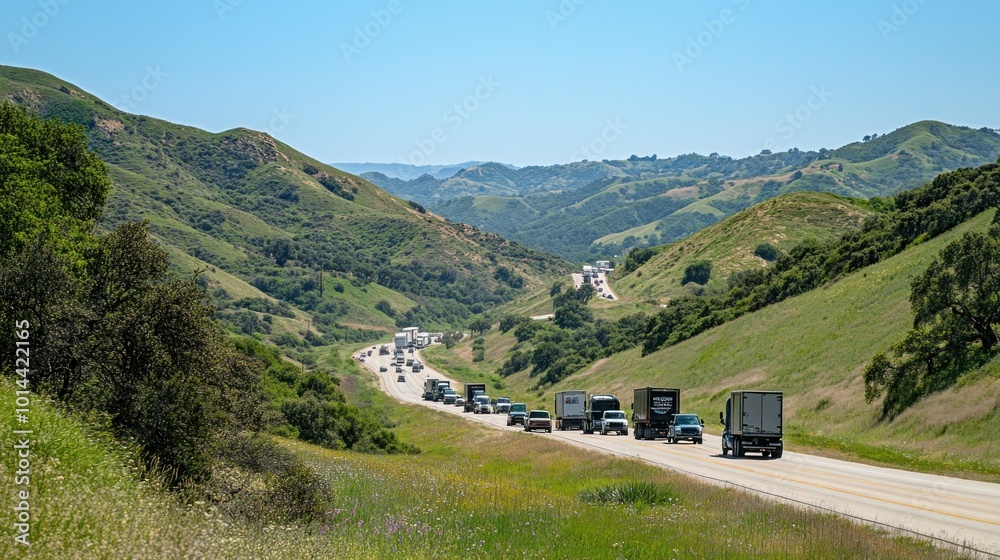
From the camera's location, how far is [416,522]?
14.6 metres

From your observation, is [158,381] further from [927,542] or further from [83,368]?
[927,542]

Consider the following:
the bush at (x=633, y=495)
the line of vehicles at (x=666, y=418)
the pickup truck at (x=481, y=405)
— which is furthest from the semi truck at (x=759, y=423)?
the pickup truck at (x=481, y=405)

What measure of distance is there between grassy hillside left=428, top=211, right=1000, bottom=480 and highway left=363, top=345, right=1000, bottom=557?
3119 millimetres

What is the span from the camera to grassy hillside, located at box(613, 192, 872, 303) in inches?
5536

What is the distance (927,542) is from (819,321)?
57129 millimetres

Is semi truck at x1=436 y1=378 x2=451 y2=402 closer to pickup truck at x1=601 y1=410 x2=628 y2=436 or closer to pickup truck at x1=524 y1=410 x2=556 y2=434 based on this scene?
pickup truck at x1=524 y1=410 x2=556 y2=434

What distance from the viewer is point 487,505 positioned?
17.6 m

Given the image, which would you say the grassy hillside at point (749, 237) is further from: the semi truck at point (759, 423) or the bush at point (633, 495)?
the bush at point (633, 495)

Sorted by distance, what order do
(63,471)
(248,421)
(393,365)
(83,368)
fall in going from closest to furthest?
(63,471)
(83,368)
(248,421)
(393,365)

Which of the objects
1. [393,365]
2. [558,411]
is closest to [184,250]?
[393,365]

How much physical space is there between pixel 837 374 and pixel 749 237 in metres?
96.2

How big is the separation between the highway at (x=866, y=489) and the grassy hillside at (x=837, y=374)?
3.12 m

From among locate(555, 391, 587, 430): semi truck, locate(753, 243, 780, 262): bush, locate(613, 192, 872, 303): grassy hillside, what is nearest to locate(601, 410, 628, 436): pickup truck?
locate(555, 391, 587, 430): semi truck

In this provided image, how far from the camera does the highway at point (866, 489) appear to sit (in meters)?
18.3
